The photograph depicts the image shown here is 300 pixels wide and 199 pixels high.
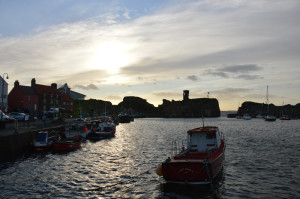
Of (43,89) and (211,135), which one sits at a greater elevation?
(43,89)

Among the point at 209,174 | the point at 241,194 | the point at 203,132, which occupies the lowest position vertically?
the point at 241,194

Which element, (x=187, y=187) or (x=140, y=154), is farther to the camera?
(x=140, y=154)

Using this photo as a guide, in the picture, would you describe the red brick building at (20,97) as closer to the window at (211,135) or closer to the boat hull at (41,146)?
the boat hull at (41,146)

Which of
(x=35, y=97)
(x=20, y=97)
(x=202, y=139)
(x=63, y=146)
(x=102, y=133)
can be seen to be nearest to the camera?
(x=202, y=139)

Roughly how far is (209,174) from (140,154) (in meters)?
18.7

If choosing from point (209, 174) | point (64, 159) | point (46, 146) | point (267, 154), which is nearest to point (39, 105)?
point (46, 146)

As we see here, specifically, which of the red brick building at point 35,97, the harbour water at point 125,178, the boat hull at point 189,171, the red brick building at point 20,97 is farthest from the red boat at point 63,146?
the red brick building at point 20,97

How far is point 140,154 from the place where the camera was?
119 ft

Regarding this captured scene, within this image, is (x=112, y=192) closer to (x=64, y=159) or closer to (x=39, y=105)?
(x=64, y=159)

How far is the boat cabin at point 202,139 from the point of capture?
2609 centimetres

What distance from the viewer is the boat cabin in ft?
85.6

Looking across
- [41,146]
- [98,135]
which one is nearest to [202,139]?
[41,146]

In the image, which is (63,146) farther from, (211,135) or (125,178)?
(211,135)

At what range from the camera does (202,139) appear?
86.7 ft
